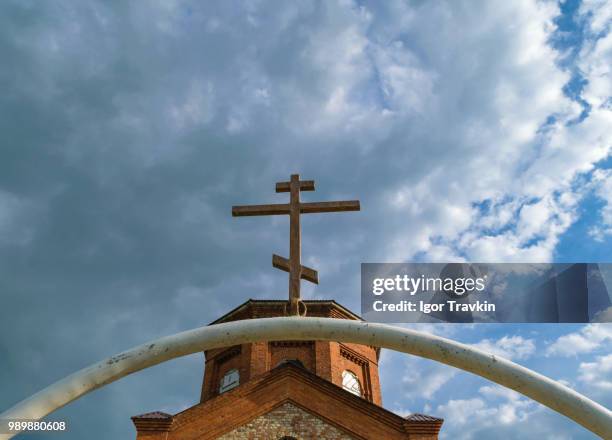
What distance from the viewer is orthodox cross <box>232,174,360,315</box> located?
6.63m

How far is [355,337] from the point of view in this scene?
5.64 meters

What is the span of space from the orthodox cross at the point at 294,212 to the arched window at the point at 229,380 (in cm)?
1343

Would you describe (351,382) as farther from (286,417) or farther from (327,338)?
(327,338)

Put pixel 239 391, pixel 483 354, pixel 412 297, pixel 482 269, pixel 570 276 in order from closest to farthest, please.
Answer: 1. pixel 483 354
2. pixel 412 297
3. pixel 482 269
4. pixel 570 276
5. pixel 239 391

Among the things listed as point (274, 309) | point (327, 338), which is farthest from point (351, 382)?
point (327, 338)

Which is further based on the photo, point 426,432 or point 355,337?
point 426,432

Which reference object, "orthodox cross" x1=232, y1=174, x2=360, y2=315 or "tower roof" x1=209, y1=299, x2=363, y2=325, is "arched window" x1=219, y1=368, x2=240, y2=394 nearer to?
"tower roof" x1=209, y1=299, x2=363, y2=325

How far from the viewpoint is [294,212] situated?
23.9ft

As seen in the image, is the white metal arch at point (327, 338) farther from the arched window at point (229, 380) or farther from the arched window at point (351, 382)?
the arched window at point (351, 382)

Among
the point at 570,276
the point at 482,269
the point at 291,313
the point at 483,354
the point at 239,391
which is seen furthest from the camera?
the point at 239,391

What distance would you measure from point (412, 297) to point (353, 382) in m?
13.8

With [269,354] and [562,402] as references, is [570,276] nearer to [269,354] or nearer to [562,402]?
[562,402]

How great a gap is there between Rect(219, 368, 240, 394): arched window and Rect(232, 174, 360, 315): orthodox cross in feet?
44.0

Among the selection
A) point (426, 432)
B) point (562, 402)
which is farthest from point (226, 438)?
point (562, 402)
